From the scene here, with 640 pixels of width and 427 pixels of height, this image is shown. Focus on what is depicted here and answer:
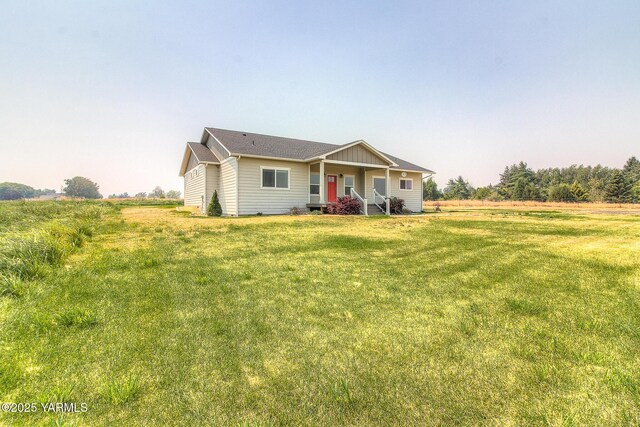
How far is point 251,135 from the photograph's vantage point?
61.9 feet

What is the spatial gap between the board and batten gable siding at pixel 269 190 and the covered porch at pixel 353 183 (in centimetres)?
64

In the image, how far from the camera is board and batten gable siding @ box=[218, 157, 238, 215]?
14.5 meters

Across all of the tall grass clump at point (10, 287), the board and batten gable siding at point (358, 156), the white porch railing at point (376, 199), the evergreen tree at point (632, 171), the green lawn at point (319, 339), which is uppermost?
the evergreen tree at point (632, 171)

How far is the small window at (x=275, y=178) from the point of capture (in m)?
15.3

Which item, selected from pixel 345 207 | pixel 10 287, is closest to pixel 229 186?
pixel 345 207

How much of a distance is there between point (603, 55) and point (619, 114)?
6858mm

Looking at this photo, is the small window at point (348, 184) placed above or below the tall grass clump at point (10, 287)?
above

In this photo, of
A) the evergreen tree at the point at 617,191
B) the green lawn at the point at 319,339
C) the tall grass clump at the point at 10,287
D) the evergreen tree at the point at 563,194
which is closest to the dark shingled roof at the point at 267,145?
the green lawn at the point at 319,339

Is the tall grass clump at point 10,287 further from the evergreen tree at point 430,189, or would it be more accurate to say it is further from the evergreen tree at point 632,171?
the evergreen tree at point 632,171

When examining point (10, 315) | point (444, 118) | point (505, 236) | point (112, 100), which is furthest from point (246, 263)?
point (444, 118)

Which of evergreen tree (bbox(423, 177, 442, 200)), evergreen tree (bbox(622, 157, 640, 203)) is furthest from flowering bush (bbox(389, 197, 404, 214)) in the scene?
evergreen tree (bbox(622, 157, 640, 203))

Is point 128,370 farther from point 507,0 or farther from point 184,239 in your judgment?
point 507,0

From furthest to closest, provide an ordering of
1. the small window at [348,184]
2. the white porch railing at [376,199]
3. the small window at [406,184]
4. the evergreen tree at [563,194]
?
the evergreen tree at [563,194] < the small window at [406,184] < the small window at [348,184] < the white porch railing at [376,199]

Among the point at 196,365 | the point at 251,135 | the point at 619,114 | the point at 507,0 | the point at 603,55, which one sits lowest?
the point at 196,365
